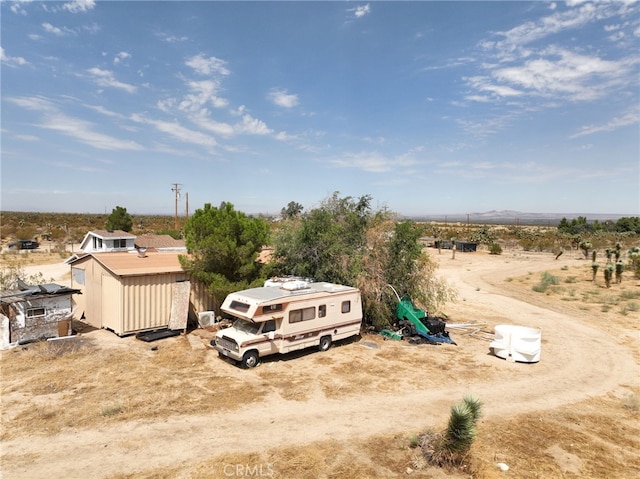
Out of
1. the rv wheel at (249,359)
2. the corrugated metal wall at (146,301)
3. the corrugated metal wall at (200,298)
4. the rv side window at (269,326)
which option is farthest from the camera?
the corrugated metal wall at (200,298)

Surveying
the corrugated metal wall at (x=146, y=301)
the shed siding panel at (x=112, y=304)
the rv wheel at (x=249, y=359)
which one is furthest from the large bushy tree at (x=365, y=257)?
the shed siding panel at (x=112, y=304)

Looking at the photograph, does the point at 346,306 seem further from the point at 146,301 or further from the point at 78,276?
the point at 78,276

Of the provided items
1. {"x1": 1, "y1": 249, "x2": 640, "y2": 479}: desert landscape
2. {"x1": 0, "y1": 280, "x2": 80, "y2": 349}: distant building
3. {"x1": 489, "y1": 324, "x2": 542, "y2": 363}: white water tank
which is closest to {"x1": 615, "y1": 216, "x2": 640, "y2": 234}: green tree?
{"x1": 1, "y1": 249, "x2": 640, "y2": 479}: desert landscape

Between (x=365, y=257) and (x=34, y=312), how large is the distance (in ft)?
43.0

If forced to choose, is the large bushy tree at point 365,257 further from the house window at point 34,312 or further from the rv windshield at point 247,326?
the house window at point 34,312

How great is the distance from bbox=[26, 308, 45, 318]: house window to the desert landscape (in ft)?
3.71

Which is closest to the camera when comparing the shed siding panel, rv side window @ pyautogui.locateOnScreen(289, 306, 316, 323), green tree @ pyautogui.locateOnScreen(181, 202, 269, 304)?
rv side window @ pyautogui.locateOnScreen(289, 306, 316, 323)

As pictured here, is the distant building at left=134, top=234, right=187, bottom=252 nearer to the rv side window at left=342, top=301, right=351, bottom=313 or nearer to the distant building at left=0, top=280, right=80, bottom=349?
the distant building at left=0, top=280, right=80, bottom=349

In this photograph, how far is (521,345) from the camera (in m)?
13.8

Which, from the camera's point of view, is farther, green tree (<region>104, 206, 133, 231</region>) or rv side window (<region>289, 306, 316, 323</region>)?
green tree (<region>104, 206, 133, 231</region>)

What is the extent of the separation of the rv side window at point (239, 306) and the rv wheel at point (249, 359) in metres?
1.38

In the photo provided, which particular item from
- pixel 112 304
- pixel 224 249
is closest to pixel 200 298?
pixel 224 249

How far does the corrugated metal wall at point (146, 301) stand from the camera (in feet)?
51.0

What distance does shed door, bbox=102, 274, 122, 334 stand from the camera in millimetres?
15469
